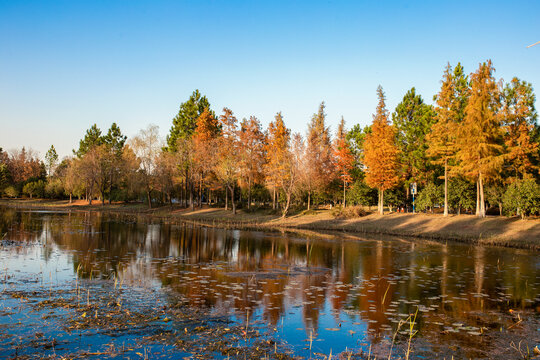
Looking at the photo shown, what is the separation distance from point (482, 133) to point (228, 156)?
31358mm

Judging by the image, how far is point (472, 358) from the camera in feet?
25.1

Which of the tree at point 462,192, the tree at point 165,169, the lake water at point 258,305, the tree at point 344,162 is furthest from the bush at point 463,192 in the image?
the tree at point 165,169

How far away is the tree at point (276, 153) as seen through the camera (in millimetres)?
51125

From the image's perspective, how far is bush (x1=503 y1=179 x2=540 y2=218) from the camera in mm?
33438

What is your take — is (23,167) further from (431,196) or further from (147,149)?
(431,196)

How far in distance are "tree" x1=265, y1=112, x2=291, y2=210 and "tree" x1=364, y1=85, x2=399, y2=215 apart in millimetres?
10348

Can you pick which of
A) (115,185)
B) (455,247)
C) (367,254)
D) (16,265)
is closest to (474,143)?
(455,247)

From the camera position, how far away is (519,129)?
38094mm

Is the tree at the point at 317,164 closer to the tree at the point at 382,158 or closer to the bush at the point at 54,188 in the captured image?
the tree at the point at 382,158

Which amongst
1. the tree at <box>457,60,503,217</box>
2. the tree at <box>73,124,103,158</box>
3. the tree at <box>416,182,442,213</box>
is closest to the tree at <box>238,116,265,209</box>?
the tree at <box>416,182,442,213</box>

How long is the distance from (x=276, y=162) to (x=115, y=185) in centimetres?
4516

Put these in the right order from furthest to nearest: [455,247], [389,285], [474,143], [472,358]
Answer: [474,143] → [455,247] → [389,285] → [472,358]

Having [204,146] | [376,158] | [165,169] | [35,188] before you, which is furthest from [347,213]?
[35,188]

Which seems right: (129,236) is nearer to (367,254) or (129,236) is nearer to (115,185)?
(367,254)
